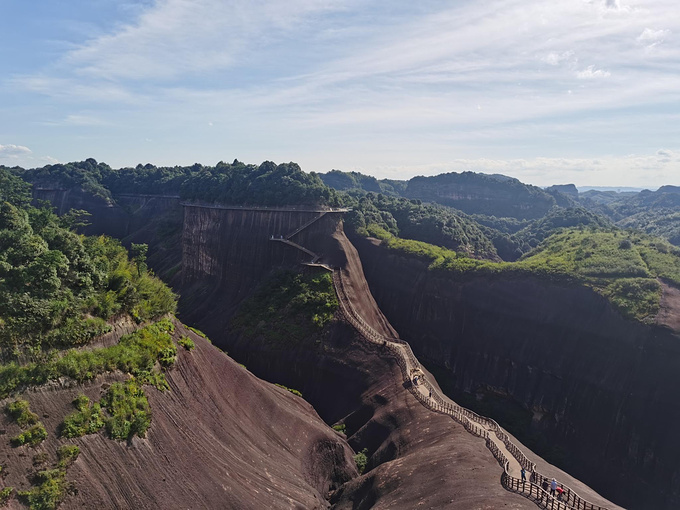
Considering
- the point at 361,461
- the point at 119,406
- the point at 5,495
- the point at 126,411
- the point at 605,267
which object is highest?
the point at 605,267

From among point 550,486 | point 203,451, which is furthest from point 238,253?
point 550,486

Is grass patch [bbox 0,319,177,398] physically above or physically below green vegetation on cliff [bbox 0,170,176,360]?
below

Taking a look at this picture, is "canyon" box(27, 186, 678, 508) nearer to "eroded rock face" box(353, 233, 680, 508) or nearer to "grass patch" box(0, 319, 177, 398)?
"eroded rock face" box(353, 233, 680, 508)

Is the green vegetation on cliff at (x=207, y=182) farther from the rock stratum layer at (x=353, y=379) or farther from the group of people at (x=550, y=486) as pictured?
the group of people at (x=550, y=486)

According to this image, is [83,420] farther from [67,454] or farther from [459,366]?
[459,366]

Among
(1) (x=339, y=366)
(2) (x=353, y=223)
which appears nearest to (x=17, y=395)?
(1) (x=339, y=366)

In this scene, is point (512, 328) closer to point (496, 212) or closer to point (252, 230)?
point (252, 230)

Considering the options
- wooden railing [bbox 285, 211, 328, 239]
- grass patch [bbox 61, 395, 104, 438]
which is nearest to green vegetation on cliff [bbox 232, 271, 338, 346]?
A: wooden railing [bbox 285, 211, 328, 239]
